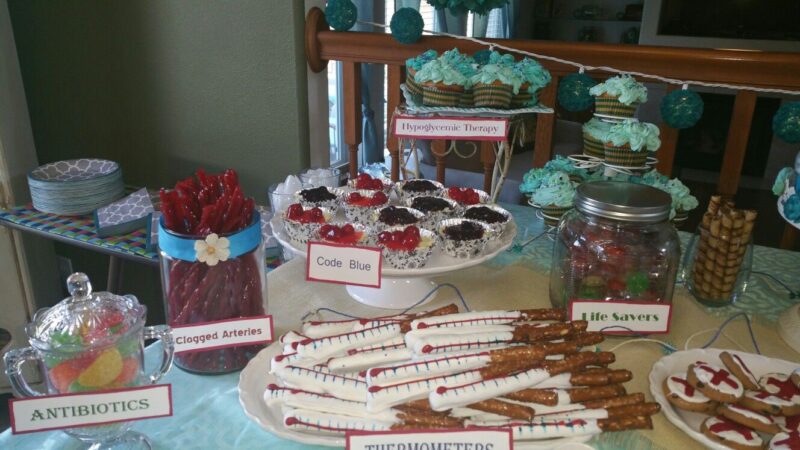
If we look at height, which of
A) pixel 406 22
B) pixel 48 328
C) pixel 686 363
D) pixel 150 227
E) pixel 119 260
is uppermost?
pixel 406 22

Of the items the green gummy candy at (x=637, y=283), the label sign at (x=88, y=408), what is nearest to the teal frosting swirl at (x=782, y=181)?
the green gummy candy at (x=637, y=283)

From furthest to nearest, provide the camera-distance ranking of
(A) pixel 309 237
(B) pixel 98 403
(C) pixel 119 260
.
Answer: (C) pixel 119 260 < (A) pixel 309 237 < (B) pixel 98 403

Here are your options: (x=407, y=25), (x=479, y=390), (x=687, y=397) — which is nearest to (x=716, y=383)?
(x=687, y=397)

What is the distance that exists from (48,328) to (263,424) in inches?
10.2

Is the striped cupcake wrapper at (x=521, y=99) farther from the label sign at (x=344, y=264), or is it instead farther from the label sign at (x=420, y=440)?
the label sign at (x=420, y=440)

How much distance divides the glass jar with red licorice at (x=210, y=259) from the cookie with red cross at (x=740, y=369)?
0.65 metres

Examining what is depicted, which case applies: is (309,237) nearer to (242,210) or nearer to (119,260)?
(242,210)

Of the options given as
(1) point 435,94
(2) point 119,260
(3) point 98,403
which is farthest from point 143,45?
(3) point 98,403

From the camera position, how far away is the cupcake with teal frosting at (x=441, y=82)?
1.24 metres

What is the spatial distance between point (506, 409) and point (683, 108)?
35.1 inches

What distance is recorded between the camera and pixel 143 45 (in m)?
2.21

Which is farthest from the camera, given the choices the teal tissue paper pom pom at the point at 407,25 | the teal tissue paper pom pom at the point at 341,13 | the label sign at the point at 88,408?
the teal tissue paper pom pom at the point at 341,13

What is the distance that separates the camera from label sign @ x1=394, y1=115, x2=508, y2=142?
4.02 feet

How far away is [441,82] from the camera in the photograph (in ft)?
4.09
